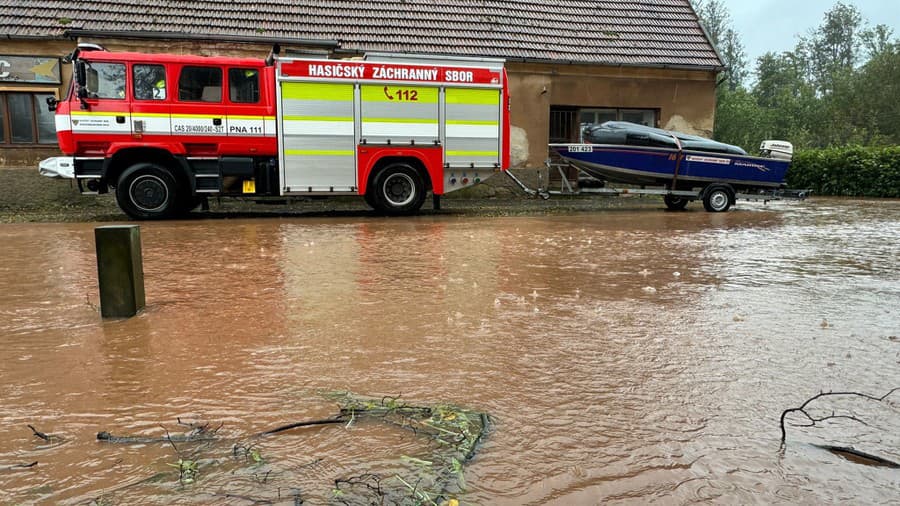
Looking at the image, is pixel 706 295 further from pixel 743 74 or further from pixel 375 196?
pixel 743 74

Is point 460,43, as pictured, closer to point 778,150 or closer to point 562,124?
point 562,124

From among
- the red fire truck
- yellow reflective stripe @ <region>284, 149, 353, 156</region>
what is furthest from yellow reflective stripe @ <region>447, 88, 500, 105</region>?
yellow reflective stripe @ <region>284, 149, 353, 156</region>

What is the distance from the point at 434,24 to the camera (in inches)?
633

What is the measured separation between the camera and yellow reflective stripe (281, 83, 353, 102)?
37.4 feet

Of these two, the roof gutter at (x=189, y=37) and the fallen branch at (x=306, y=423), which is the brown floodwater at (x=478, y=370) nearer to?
the fallen branch at (x=306, y=423)

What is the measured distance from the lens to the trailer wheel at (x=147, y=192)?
10992 mm

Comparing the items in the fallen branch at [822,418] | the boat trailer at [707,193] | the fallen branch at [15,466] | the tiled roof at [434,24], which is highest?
the tiled roof at [434,24]

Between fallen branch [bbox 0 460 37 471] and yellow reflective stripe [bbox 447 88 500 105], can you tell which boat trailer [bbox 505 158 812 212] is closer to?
yellow reflective stripe [bbox 447 88 500 105]

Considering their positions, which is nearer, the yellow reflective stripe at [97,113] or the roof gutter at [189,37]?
the yellow reflective stripe at [97,113]

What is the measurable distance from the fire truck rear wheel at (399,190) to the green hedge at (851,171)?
1561 centimetres

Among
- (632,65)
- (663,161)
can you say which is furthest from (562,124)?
(663,161)

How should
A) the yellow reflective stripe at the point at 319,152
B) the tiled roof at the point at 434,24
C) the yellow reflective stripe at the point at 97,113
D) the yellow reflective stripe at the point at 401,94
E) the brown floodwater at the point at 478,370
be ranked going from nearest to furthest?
the brown floodwater at the point at 478,370 → the yellow reflective stripe at the point at 97,113 → the yellow reflective stripe at the point at 319,152 → the yellow reflective stripe at the point at 401,94 → the tiled roof at the point at 434,24

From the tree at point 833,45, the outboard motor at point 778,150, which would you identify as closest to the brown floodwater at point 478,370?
the outboard motor at point 778,150

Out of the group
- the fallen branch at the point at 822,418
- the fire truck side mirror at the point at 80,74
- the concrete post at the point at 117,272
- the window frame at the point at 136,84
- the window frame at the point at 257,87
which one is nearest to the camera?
the fallen branch at the point at 822,418
